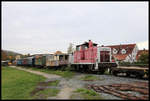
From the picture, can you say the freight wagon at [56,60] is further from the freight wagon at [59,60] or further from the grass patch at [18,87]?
the grass patch at [18,87]

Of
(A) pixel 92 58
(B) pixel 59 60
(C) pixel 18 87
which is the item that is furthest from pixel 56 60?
(C) pixel 18 87

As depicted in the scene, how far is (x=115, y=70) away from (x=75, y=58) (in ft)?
29.5

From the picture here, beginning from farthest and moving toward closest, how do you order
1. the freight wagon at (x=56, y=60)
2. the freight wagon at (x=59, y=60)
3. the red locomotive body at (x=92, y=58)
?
the freight wagon at (x=56, y=60) < the freight wagon at (x=59, y=60) < the red locomotive body at (x=92, y=58)

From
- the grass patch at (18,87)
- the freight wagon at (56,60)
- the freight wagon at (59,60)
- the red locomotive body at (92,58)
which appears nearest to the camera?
the grass patch at (18,87)

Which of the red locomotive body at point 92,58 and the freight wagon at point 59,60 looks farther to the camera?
the freight wagon at point 59,60

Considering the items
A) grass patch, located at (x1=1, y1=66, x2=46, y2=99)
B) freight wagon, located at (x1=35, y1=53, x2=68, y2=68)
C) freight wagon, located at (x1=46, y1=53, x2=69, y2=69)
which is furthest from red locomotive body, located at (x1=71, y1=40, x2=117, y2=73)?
grass patch, located at (x1=1, y1=66, x2=46, y2=99)

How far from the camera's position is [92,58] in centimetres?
2097

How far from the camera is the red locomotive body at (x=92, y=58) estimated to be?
19.8 meters

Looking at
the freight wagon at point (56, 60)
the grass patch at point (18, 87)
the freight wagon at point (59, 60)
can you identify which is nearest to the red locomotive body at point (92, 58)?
the freight wagon at point (59, 60)

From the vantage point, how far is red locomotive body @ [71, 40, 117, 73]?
64.9 feet

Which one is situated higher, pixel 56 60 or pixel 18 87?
pixel 56 60

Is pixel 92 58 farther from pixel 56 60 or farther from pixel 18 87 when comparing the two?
pixel 56 60

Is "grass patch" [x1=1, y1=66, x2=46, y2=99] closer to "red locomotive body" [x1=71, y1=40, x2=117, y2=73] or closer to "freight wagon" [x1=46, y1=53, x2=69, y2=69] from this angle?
"red locomotive body" [x1=71, y1=40, x2=117, y2=73]

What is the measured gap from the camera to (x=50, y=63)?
34906 mm
